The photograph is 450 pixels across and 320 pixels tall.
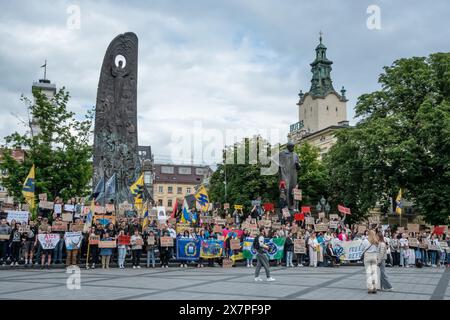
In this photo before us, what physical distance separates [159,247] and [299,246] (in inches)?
264

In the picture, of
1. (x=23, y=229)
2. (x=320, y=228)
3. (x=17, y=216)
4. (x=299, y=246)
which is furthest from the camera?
(x=320, y=228)

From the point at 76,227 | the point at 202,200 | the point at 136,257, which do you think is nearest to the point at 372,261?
the point at 136,257

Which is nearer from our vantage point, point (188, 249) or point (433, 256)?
point (188, 249)

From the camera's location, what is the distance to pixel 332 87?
97.0m

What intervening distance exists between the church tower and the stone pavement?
75840mm

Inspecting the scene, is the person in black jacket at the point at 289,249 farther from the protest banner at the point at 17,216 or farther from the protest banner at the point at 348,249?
the protest banner at the point at 17,216

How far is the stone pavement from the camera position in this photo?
13.0 meters

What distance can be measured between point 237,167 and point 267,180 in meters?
5.80

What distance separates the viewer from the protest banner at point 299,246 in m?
24.8

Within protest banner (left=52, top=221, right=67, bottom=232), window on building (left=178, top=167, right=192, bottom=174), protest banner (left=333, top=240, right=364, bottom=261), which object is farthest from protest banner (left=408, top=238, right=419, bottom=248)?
window on building (left=178, top=167, right=192, bottom=174)

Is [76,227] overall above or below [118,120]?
below

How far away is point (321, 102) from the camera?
309ft

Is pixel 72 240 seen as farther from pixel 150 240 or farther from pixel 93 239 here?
pixel 150 240
